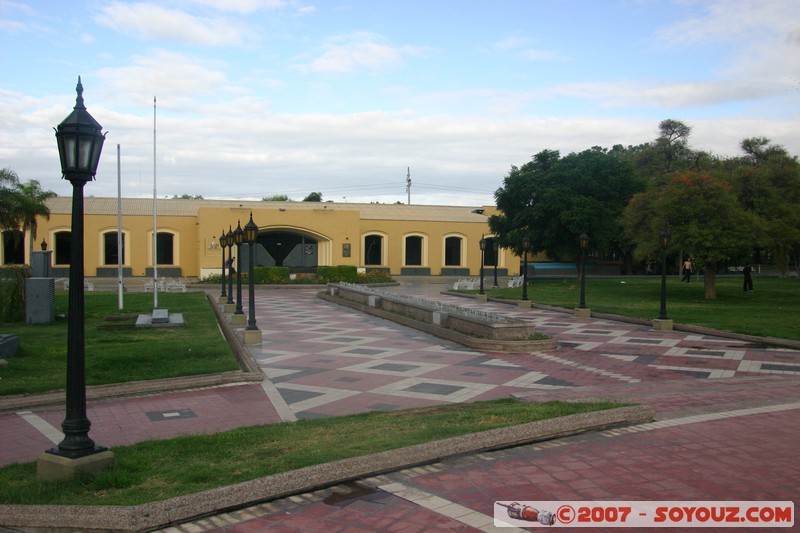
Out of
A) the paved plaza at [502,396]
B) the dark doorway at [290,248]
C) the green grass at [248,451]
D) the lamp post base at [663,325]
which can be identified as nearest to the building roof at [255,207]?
the dark doorway at [290,248]

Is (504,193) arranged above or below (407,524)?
above

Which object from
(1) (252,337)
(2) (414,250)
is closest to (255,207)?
(2) (414,250)

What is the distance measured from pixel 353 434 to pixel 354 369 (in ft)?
16.2

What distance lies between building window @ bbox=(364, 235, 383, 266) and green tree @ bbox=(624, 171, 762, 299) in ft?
80.3

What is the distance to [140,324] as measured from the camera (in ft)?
53.4

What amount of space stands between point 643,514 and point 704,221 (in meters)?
22.4

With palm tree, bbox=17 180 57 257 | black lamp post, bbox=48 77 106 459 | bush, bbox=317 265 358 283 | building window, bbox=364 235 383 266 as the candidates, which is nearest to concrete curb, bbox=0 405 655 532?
black lamp post, bbox=48 77 106 459

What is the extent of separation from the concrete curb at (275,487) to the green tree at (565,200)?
30.4 m

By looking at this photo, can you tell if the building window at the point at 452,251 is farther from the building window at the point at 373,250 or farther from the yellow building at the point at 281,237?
the building window at the point at 373,250

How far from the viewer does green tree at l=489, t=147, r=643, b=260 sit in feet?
120

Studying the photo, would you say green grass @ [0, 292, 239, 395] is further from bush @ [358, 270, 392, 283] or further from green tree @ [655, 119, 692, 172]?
green tree @ [655, 119, 692, 172]

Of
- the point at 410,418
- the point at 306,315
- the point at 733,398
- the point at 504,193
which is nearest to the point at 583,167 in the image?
the point at 504,193

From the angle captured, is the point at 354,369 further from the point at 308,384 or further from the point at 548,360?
the point at 548,360

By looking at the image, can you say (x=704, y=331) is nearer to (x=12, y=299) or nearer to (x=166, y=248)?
(x=12, y=299)
